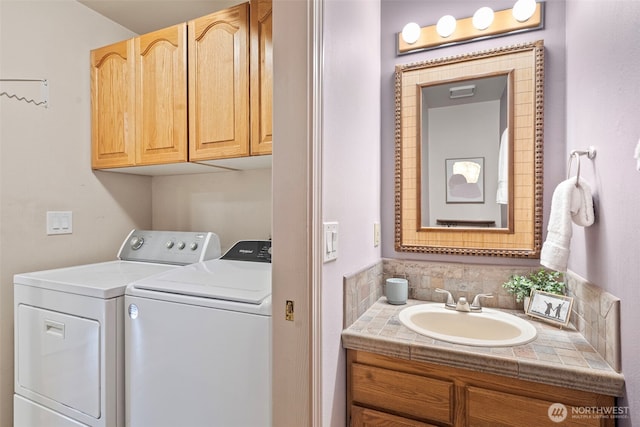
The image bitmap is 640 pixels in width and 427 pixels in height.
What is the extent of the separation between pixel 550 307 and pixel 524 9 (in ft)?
4.15

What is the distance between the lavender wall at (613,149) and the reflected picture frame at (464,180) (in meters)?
0.38

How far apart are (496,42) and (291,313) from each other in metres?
1.51

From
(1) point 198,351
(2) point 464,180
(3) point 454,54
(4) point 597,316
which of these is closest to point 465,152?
(2) point 464,180

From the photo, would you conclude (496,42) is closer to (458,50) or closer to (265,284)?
(458,50)

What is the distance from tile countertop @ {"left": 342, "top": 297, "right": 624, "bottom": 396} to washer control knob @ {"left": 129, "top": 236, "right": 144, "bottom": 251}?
149cm

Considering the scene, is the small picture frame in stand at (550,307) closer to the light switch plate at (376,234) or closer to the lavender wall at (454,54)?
the lavender wall at (454,54)

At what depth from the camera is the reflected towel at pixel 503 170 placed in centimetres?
145

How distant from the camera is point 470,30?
1493 mm

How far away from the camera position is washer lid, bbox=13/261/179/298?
4.28ft

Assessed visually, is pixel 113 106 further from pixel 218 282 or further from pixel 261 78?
pixel 218 282

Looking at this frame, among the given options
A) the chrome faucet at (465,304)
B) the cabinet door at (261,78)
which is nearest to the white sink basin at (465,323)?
the chrome faucet at (465,304)

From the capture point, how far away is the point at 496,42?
1.47 m

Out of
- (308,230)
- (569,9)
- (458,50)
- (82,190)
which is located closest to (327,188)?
(308,230)

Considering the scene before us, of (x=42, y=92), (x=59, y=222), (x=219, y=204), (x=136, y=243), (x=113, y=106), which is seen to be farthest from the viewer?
(x=219, y=204)
